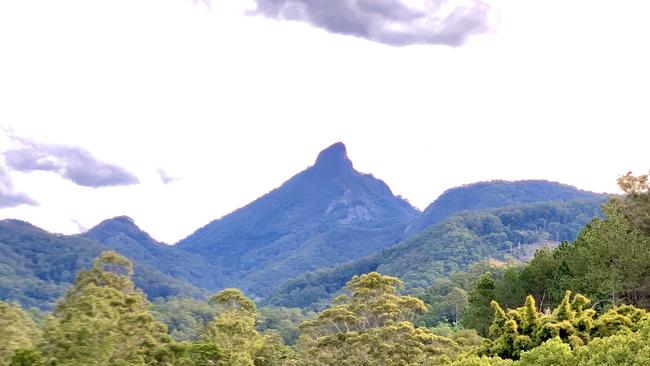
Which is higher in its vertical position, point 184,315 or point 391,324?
point 184,315

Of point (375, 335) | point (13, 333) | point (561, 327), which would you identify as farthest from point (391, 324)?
point (13, 333)

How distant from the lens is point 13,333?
2941cm

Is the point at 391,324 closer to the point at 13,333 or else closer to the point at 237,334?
the point at 237,334

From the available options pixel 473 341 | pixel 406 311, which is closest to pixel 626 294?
pixel 473 341

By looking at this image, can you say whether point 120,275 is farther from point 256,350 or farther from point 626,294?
point 626,294

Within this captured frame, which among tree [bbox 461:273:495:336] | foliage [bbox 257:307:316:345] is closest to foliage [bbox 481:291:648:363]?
tree [bbox 461:273:495:336]

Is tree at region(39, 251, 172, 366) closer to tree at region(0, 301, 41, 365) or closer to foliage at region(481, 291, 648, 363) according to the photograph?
tree at region(0, 301, 41, 365)

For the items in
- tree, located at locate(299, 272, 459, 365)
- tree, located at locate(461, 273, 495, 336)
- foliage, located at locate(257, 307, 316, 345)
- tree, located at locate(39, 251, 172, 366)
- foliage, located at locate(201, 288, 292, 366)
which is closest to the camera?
tree, located at locate(39, 251, 172, 366)

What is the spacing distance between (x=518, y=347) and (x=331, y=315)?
1256 centimetres

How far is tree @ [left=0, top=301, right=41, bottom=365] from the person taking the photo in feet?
93.9

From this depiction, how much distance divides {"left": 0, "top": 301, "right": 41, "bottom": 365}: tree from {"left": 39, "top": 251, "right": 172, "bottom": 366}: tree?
4.82 ft

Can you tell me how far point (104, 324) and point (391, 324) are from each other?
15169 mm

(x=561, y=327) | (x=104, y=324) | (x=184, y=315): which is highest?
(x=184, y=315)

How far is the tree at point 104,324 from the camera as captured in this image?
26672 millimetres
